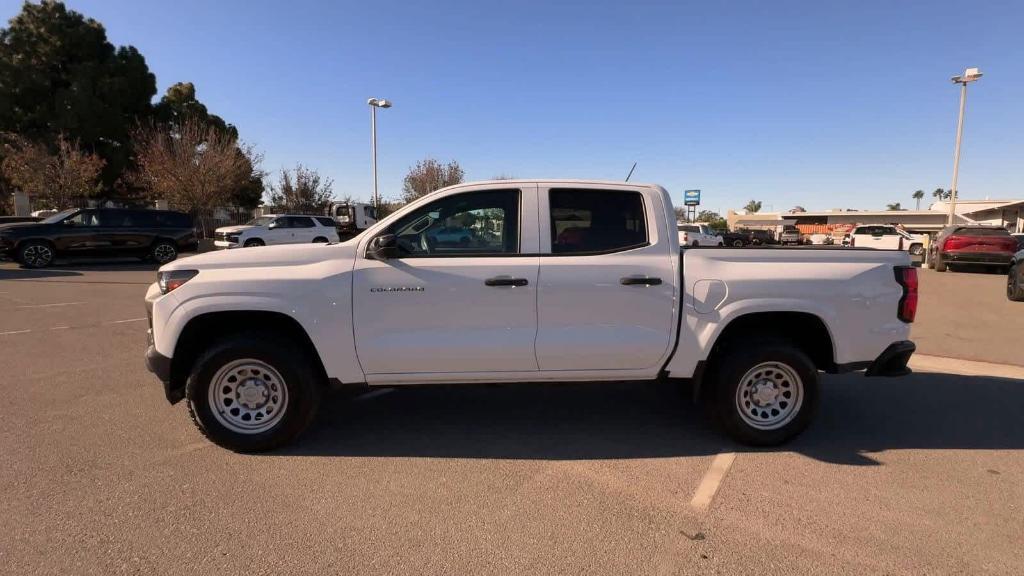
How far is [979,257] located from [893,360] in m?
17.9

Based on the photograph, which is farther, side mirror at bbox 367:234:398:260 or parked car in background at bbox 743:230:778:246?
parked car in background at bbox 743:230:778:246

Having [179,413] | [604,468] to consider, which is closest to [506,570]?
[604,468]

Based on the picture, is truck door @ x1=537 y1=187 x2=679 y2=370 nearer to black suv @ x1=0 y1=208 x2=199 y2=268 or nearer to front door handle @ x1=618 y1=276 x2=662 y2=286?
front door handle @ x1=618 y1=276 x2=662 y2=286

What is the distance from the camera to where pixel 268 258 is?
388 centimetres

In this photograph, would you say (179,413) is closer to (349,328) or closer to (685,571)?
(349,328)

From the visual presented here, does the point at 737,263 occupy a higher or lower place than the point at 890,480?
higher

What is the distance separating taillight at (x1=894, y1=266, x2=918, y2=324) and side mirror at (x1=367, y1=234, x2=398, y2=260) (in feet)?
11.7

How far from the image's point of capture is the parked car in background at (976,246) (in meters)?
17.1

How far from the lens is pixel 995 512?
10.4ft

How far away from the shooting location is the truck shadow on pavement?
4.01 meters

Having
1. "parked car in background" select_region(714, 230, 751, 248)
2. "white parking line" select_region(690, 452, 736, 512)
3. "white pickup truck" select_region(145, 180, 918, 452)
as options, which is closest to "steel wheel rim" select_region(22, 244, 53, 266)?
"white pickup truck" select_region(145, 180, 918, 452)

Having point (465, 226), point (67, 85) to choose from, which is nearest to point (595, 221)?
point (465, 226)

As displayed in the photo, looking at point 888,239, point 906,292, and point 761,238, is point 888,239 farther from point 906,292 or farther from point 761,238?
point 906,292

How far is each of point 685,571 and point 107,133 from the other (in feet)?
132
